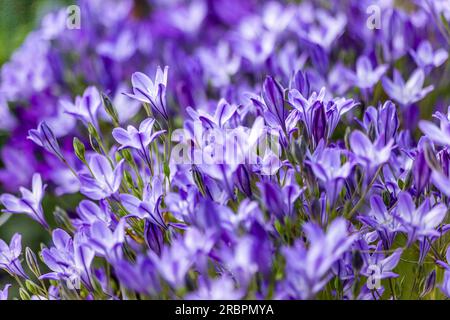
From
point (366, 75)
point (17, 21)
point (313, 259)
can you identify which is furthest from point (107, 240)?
point (17, 21)

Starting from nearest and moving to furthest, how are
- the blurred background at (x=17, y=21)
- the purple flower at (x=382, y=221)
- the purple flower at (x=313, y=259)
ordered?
the purple flower at (x=313, y=259) → the purple flower at (x=382, y=221) → the blurred background at (x=17, y=21)

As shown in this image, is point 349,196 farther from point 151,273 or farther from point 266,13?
point 266,13

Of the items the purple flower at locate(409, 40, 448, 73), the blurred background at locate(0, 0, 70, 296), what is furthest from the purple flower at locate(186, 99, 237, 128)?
the blurred background at locate(0, 0, 70, 296)

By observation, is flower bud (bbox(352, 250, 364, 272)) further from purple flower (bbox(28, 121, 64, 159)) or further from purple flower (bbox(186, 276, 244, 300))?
purple flower (bbox(28, 121, 64, 159))

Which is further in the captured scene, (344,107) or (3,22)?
(3,22)

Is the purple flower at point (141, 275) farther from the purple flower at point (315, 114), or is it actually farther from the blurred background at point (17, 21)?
the blurred background at point (17, 21)

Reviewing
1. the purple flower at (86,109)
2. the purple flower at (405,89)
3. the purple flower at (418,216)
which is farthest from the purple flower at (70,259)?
the purple flower at (405,89)

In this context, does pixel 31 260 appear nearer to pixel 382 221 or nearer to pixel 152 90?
pixel 152 90

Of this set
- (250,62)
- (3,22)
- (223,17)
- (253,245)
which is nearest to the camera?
(253,245)
